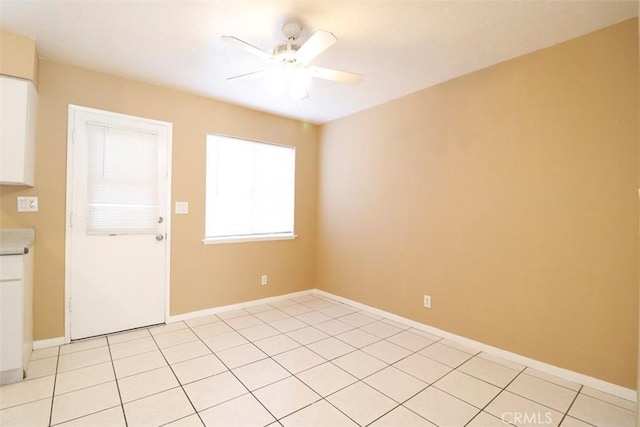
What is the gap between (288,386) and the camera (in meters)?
2.17

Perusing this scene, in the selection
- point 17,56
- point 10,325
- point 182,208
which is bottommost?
point 10,325

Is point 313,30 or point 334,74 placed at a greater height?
point 313,30

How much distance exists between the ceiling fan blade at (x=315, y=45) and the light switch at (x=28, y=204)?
258 centimetres

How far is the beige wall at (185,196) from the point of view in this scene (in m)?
2.68

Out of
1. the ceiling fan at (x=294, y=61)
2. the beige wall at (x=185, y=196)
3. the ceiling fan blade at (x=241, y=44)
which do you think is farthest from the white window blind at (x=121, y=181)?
the ceiling fan blade at (x=241, y=44)

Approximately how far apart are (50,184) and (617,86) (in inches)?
180

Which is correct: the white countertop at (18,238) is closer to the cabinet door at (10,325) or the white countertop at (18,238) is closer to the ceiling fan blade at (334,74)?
the cabinet door at (10,325)

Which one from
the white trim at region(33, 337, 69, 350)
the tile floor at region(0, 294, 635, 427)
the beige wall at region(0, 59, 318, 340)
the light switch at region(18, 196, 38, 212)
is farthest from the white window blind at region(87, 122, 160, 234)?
the tile floor at region(0, 294, 635, 427)

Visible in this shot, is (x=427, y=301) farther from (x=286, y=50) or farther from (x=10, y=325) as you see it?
(x=10, y=325)

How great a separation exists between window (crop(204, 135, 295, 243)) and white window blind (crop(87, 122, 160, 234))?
25.0 inches

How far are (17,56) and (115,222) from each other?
4.93 feet

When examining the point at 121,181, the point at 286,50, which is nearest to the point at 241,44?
the point at 286,50

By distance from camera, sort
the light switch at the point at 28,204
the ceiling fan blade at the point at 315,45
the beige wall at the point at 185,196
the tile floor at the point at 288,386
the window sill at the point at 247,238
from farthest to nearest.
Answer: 1. the window sill at the point at 247,238
2. the beige wall at the point at 185,196
3. the light switch at the point at 28,204
4. the tile floor at the point at 288,386
5. the ceiling fan blade at the point at 315,45

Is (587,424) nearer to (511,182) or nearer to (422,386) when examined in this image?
(422,386)
